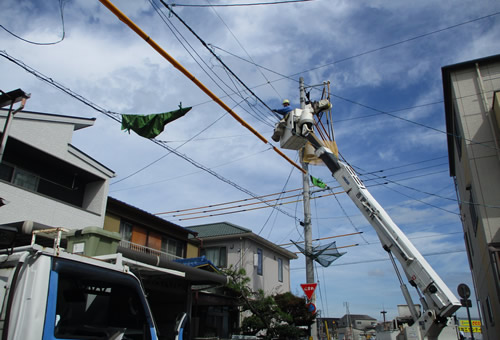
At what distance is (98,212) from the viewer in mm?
15570

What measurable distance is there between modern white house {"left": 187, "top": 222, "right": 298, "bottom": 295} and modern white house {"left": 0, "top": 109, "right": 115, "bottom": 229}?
9.45 meters

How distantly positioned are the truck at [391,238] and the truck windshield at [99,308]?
7869 millimetres

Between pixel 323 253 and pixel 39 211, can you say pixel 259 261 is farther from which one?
pixel 39 211

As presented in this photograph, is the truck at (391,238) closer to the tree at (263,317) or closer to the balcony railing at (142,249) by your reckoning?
the tree at (263,317)

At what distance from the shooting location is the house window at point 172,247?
20625mm

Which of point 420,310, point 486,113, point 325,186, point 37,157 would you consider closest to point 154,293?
point 37,157

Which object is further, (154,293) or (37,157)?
(37,157)

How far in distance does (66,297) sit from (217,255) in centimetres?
2231

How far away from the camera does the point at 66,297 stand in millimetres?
3830

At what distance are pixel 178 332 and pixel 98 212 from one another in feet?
39.6

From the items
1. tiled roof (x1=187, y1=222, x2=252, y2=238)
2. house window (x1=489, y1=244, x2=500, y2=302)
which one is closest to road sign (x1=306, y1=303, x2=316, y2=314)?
house window (x1=489, y1=244, x2=500, y2=302)

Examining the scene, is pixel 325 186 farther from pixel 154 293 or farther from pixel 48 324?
pixel 48 324

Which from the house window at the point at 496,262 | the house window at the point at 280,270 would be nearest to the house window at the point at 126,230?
the house window at the point at 280,270

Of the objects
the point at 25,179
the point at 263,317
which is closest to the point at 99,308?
the point at 25,179
